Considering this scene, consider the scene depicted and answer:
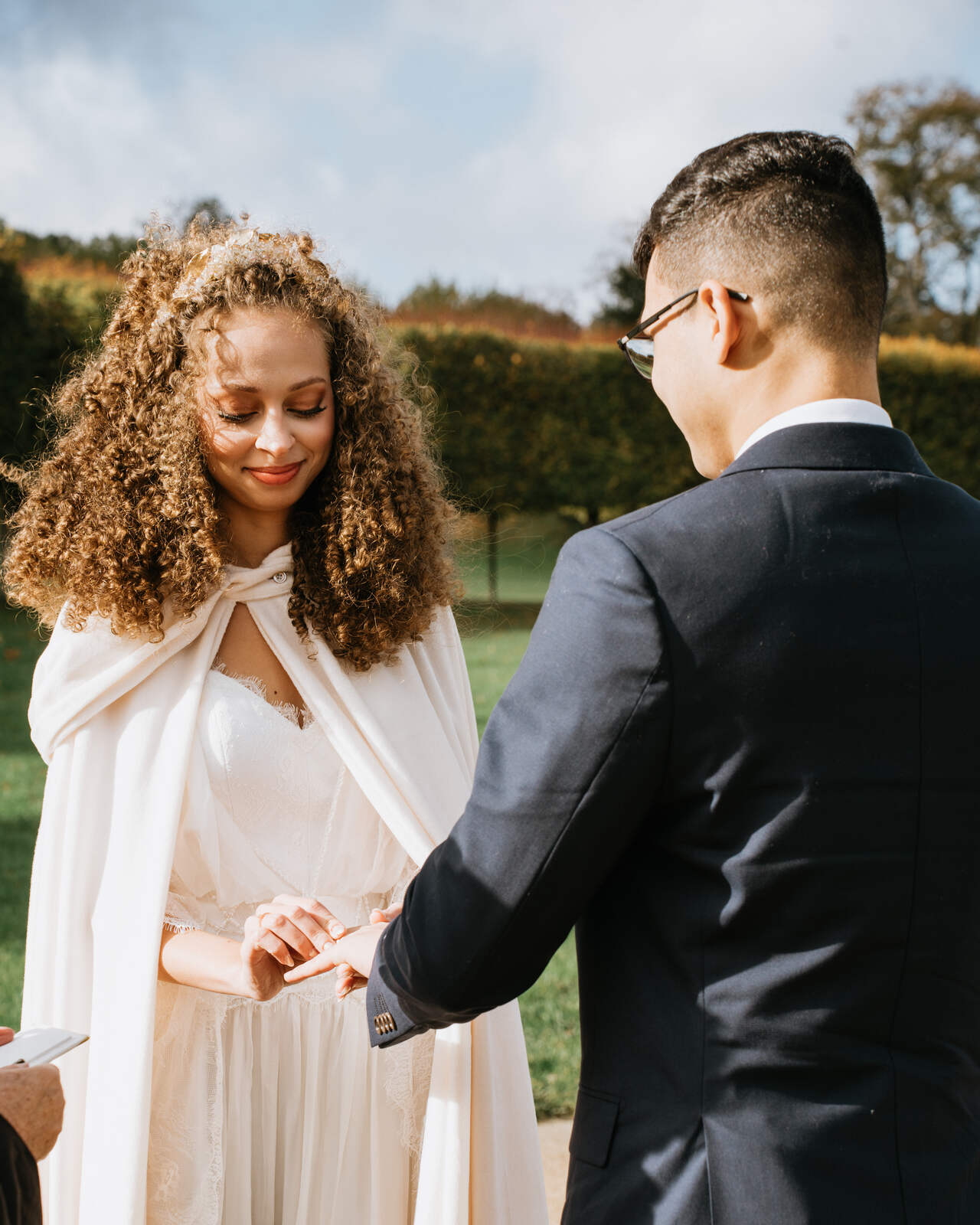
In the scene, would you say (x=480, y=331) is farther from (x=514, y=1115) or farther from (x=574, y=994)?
(x=514, y=1115)

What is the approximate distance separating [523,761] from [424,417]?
1.76 m

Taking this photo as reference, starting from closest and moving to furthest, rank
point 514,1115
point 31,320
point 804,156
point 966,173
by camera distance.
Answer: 1. point 804,156
2. point 514,1115
3. point 31,320
4. point 966,173

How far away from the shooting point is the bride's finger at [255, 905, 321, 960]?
2.11 meters

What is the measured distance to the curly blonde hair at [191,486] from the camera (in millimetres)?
2449

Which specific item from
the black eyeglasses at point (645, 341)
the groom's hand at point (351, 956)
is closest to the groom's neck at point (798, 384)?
the black eyeglasses at point (645, 341)

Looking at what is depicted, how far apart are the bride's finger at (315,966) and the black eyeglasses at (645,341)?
3.76 ft

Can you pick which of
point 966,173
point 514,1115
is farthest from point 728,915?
point 966,173

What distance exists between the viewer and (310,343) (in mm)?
2488

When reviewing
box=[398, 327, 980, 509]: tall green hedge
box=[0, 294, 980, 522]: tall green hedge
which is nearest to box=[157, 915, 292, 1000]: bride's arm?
box=[0, 294, 980, 522]: tall green hedge

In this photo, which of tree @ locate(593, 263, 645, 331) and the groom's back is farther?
tree @ locate(593, 263, 645, 331)

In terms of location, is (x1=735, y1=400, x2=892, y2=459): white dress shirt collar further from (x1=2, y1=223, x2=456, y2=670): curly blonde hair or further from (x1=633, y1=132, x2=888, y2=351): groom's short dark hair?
(x1=2, y1=223, x2=456, y2=670): curly blonde hair

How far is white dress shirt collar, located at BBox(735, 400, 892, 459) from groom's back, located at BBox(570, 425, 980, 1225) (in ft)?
0.21

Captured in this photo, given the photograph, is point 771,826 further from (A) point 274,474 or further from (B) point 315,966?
(A) point 274,474

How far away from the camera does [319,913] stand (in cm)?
215
